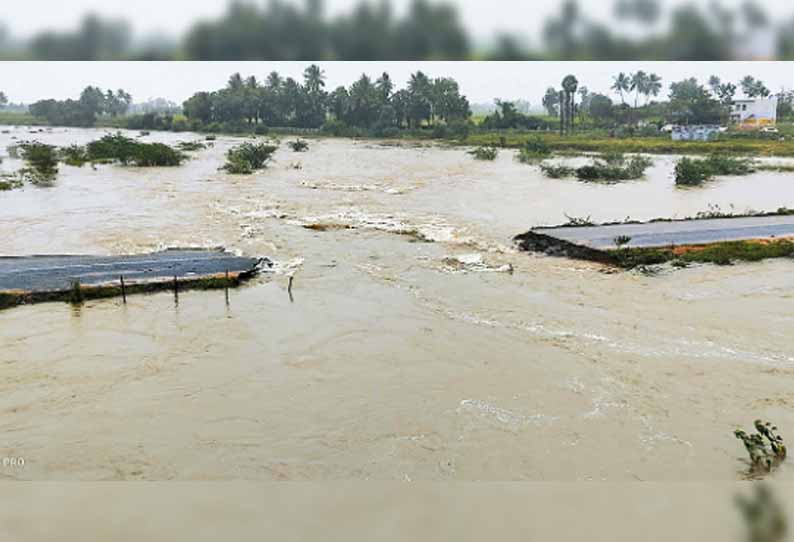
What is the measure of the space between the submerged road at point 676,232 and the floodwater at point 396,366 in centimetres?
76

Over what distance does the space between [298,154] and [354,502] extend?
24.8 meters

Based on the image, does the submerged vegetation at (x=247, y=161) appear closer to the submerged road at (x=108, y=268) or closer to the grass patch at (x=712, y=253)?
the submerged road at (x=108, y=268)

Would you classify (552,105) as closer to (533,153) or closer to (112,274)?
(533,153)

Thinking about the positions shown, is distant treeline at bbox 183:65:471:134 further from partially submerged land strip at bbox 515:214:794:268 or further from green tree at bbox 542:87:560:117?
partially submerged land strip at bbox 515:214:794:268

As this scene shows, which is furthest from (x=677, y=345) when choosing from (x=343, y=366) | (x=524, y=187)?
(x=524, y=187)

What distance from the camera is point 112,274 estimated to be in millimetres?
7020

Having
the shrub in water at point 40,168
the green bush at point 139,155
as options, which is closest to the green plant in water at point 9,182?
the shrub in water at point 40,168

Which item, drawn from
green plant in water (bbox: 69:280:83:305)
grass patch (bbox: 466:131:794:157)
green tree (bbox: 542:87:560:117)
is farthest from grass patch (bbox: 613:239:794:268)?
green tree (bbox: 542:87:560:117)

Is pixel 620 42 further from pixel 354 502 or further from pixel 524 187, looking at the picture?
pixel 524 187

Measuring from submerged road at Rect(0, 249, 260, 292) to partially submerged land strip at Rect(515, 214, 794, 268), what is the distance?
3.91m

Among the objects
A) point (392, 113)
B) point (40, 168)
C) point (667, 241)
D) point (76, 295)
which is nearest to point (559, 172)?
point (667, 241)

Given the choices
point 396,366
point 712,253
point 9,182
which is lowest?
point 396,366

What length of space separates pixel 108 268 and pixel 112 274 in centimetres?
30

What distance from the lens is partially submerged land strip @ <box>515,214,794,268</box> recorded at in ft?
26.2
